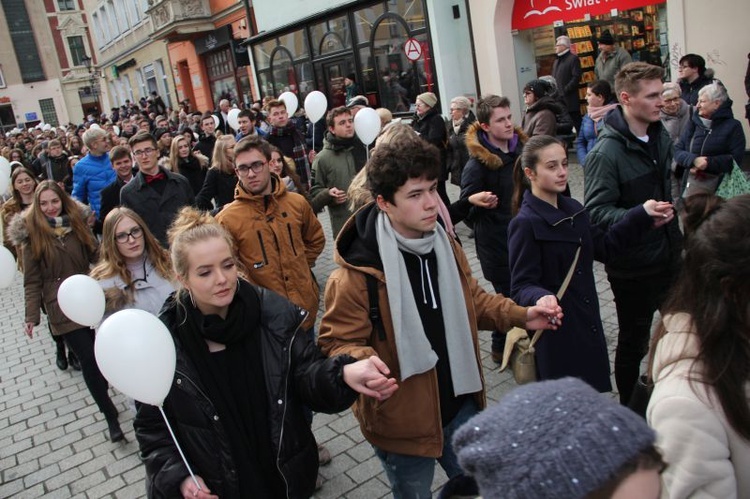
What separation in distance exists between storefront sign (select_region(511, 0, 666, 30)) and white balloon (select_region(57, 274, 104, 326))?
1016 centimetres

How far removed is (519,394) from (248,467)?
1.56m

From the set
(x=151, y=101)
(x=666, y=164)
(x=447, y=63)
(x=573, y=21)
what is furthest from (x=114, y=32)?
(x=666, y=164)

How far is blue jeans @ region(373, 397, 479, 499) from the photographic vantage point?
8.55 feet

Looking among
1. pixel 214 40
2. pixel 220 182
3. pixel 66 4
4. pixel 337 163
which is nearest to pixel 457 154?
pixel 337 163

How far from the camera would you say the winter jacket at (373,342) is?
2455 mm

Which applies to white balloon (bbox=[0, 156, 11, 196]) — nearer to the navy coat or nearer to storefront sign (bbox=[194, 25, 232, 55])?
the navy coat

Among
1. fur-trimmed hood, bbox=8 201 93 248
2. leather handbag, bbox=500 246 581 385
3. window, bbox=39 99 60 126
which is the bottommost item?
leather handbag, bbox=500 246 581 385

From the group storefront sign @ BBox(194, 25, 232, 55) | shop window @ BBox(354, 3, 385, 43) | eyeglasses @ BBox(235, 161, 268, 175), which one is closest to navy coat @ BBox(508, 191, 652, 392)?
eyeglasses @ BBox(235, 161, 268, 175)

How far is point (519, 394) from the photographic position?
3.48 feet

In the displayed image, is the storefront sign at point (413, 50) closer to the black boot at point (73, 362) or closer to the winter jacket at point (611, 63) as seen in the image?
the winter jacket at point (611, 63)

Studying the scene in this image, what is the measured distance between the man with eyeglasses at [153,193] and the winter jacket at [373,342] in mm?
3591

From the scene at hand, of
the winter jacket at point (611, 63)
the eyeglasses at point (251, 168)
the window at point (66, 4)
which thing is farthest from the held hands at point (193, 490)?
the window at point (66, 4)

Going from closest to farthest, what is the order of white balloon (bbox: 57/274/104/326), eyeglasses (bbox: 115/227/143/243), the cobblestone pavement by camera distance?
white balloon (bbox: 57/274/104/326), eyeglasses (bbox: 115/227/143/243), the cobblestone pavement

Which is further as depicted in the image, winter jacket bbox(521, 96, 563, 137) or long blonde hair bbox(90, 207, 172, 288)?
winter jacket bbox(521, 96, 563, 137)
